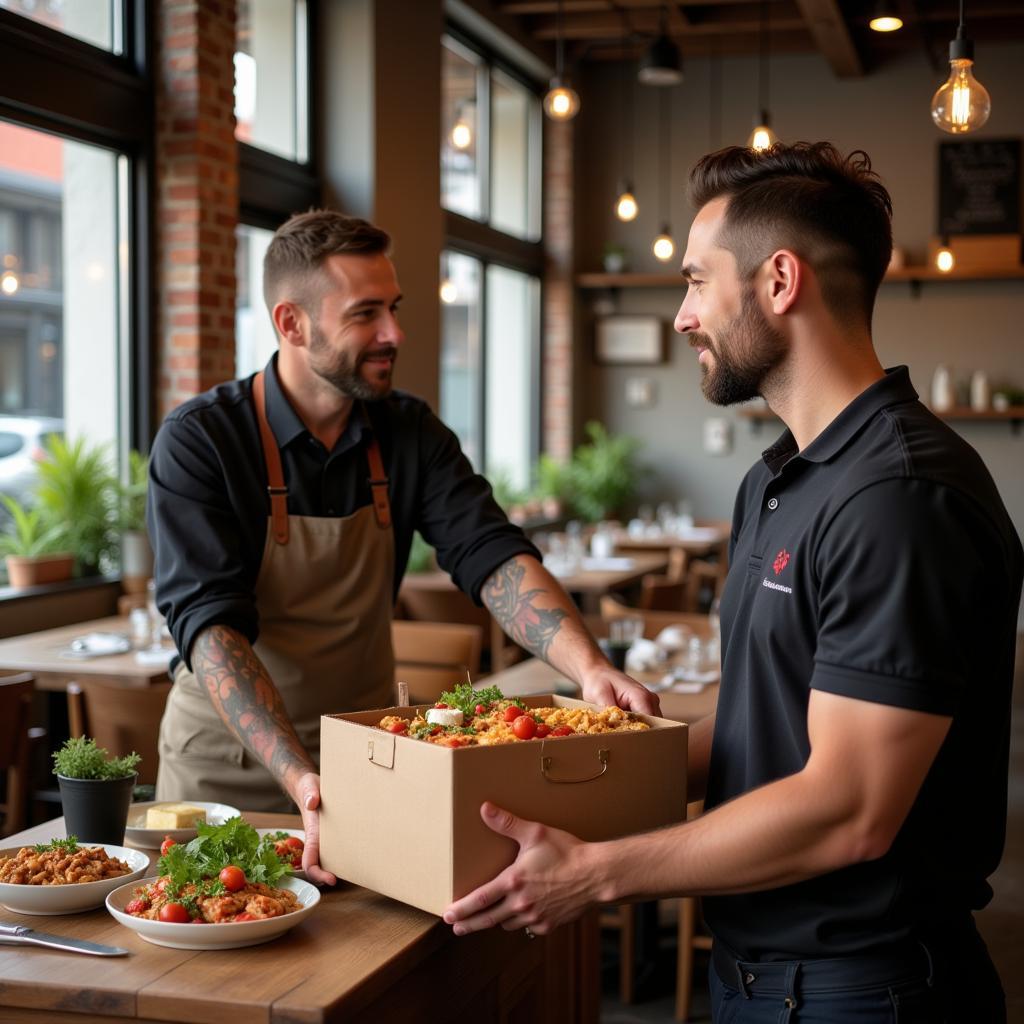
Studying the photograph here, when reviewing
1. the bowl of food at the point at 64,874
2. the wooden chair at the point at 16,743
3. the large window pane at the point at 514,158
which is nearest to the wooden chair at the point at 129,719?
the wooden chair at the point at 16,743

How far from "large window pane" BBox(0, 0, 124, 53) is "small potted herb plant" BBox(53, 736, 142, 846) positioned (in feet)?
11.7

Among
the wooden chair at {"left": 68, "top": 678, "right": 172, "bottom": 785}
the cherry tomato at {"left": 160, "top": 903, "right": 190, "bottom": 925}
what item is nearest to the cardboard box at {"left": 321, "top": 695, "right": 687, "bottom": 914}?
the cherry tomato at {"left": 160, "top": 903, "right": 190, "bottom": 925}

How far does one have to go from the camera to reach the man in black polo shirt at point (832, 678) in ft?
4.58

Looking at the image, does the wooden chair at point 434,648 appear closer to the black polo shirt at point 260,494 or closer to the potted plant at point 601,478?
the black polo shirt at point 260,494

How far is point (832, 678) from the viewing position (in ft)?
4.60

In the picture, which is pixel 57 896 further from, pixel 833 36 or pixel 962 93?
pixel 833 36

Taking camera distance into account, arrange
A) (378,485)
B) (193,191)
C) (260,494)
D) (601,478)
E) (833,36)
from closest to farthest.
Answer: (260,494) < (378,485) < (193,191) < (833,36) < (601,478)

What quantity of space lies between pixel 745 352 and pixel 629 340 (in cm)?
872

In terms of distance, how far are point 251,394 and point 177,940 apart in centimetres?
127

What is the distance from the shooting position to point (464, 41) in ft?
27.8

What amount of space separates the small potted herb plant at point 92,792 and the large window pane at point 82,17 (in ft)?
11.7

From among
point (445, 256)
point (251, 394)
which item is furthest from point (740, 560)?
point (445, 256)

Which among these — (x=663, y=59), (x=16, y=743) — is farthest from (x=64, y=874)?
(x=663, y=59)

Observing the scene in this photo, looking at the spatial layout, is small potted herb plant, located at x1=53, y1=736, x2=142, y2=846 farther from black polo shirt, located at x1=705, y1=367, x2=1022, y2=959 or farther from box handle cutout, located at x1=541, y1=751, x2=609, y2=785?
black polo shirt, located at x1=705, y1=367, x2=1022, y2=959
